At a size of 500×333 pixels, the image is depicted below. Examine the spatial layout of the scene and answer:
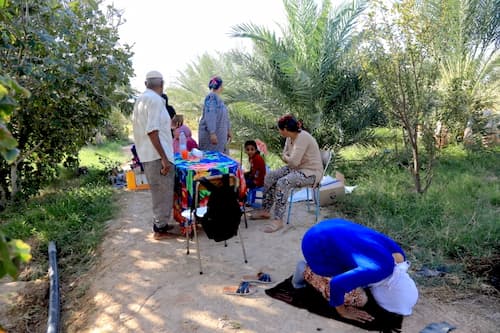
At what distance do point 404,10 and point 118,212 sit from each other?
4782 mm

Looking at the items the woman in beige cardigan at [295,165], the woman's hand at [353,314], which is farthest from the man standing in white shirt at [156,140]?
the woman's hand at [353,314]

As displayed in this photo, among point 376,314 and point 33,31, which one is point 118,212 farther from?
point 376,314

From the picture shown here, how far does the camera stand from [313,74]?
7.64 meters

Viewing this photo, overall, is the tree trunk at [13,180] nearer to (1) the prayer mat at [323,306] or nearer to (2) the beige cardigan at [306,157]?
(2) the beige cardigan at [306,157]

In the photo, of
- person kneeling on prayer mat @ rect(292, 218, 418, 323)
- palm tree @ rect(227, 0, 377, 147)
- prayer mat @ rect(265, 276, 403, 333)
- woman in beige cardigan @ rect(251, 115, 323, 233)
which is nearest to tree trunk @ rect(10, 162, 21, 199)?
palm tree @ rect(227, 0, 377, 147)

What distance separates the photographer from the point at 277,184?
16.4 feet

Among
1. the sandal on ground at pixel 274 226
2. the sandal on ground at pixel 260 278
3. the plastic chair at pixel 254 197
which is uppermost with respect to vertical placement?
the plastic chair at pixel 254 197

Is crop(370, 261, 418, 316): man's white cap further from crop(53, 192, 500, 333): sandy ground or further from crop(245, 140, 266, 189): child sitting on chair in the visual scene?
crop(245, 140, 266, 189): child sitting on chair

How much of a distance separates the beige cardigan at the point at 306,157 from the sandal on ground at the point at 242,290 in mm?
1817

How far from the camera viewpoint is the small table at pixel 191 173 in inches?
175

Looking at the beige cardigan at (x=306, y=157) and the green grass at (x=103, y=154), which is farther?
the green grass at (x=103, y=154)

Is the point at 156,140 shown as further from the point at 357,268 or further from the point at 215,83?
the point at 357,268

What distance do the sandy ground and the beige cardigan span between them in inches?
27.9

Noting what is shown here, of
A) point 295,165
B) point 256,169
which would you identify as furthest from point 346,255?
point 256,169
